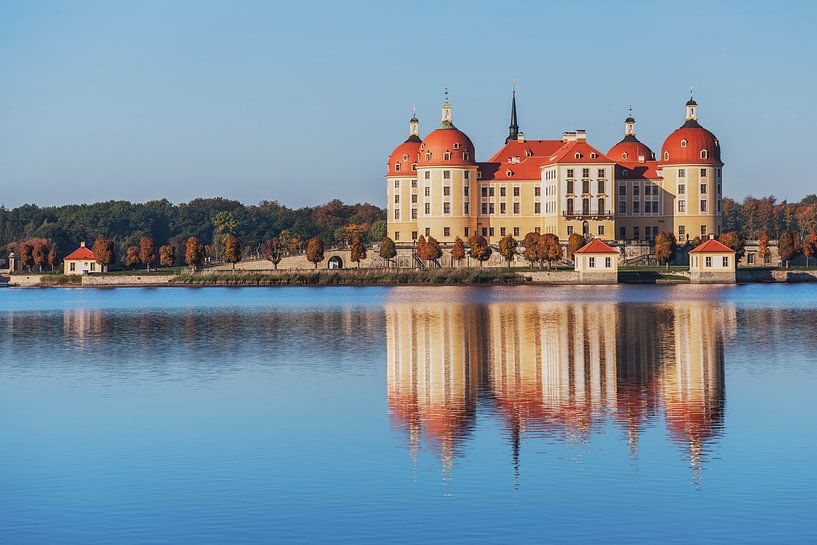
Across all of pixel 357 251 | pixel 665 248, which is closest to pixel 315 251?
pixel 357 251

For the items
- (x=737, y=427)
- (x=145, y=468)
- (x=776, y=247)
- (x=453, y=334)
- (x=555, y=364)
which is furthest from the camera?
(x=776, y=247)

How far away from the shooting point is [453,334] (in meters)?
37.4

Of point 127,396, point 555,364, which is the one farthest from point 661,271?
point 127,396

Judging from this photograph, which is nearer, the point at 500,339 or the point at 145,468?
the point at 145,468

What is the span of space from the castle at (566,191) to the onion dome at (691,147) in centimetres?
7

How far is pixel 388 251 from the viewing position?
90.2 meters

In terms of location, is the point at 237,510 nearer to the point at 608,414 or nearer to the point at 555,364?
the point at 608,414

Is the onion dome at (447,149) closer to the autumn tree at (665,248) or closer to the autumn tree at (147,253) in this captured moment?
the autumn tree at (665,248)

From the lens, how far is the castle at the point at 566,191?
299ft

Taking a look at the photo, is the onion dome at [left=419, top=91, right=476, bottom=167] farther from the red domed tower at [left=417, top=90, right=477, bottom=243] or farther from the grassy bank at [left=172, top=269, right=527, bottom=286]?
the grassy bank at [left=172, top=269, right=527, bottom=286]

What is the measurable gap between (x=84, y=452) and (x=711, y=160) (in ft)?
260

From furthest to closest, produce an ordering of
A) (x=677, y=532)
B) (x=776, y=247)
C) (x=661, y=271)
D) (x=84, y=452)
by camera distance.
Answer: (x=776, y=247), (x=661, y=271), (x=84, y=452), (x=677, y=532)

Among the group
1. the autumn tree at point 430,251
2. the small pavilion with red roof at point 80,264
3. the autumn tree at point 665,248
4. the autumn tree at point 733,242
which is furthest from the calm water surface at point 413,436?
the small pavilion with red roof at point 80,264

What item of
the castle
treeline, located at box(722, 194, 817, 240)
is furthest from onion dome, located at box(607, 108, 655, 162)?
treeline, located at box(722, 194, 817, 240)
